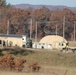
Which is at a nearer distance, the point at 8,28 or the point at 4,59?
the point at 4,59

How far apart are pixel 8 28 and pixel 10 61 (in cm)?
6120

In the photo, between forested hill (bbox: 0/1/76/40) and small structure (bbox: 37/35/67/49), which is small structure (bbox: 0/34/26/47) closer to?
small structure (bbox: 37/35/67/49)

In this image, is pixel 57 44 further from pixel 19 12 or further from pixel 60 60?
pixel 19 12

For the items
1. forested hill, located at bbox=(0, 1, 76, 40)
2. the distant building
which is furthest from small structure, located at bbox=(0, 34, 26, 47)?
forested hill, located at bbox=(0, 1, 76, 40)

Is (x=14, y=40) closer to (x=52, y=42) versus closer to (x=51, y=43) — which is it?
(x=51, y=43)

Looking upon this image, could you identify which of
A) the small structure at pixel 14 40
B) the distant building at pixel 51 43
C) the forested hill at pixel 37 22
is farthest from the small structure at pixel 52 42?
the forested hill at pixel 37 22

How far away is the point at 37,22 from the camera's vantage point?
281 ft

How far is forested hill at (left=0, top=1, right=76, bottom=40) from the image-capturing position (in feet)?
278

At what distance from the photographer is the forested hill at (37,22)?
8475cm

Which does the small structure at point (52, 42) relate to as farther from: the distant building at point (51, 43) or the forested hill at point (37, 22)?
the forested hill at point (37, 22)

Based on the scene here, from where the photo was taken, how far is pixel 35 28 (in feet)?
277

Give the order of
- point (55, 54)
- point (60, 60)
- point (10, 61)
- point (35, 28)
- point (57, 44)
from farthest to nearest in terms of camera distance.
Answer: point (35, 28), point (57, 44), point (55, 54), point (60, 60), point (10, 61)

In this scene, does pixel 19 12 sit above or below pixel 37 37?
above

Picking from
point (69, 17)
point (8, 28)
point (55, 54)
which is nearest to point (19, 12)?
point (8, 28)
